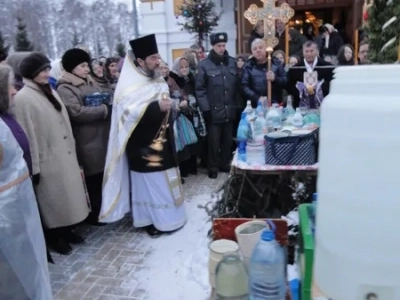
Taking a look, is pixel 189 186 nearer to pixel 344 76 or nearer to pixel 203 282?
pixel 203 282

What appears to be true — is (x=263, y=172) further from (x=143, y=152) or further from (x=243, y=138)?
(x=143, y=152)

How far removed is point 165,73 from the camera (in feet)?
16.9

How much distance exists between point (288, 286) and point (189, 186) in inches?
134

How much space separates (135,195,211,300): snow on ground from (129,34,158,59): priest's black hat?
168 centimetres

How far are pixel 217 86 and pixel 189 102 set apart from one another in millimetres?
422

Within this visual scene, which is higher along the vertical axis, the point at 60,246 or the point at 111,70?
the point at 111,70

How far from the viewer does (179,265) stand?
332 centimetres

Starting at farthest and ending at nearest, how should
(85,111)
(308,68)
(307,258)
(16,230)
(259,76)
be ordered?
(259,76)
(308,68)
(85,111)
(16,230)
(307,258)

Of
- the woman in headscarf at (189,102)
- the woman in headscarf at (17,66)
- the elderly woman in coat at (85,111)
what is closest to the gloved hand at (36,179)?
the elderly woman in coat at (85,111)

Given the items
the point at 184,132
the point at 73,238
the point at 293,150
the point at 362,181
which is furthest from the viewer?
the point at 184,132

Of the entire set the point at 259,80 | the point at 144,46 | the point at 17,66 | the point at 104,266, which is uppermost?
the point at 144,46

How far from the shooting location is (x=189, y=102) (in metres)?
5.43

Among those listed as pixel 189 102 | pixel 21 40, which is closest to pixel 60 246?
pixel 189 102

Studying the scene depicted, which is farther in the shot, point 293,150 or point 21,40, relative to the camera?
point 21,40
